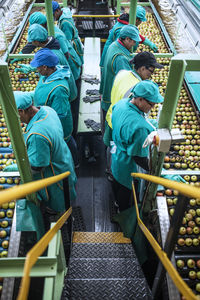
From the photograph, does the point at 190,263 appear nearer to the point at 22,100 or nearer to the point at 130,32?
the point at 22,100

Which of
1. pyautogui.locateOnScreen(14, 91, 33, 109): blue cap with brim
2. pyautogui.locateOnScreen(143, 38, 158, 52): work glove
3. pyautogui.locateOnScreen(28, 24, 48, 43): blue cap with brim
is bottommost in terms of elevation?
pyautogui.locateOnScreen(143, 38, 158, 52): work glove

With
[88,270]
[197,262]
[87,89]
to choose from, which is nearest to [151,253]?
[197,262]

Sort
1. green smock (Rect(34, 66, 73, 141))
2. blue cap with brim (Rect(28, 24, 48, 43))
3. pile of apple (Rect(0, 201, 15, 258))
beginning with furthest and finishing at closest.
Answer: blue cap with brim (Rect(28, 24, 48, 43)) < green smock (Rect(34, 66, 73, 141)) < pile of apple (Rect(0, 201, 15, 258))

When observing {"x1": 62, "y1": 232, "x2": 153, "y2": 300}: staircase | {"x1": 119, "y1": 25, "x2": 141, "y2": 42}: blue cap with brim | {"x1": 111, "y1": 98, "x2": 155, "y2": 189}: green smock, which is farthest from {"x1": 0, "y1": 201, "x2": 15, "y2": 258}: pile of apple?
{"x1": 119, "y1": 25, "x2": 141, "y2": 42}: blue cap with brim

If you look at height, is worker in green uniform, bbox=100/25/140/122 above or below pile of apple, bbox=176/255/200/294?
above

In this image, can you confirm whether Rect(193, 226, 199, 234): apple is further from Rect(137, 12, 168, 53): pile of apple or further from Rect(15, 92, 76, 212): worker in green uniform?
Rect(137, 12, 168, 53): pile of apple

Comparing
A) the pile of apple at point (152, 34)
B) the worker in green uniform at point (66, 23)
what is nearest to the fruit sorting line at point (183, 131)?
the pile of apple at point (152, 34)

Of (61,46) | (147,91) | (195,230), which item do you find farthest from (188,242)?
(61,46)

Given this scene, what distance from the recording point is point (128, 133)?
8.62ft

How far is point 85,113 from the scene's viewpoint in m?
4.73

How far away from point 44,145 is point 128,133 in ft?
2.91

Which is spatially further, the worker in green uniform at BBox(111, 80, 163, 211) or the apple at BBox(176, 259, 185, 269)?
the worker in green uniform at BBox(111, 80, 163, 211)

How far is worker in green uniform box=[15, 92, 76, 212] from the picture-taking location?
7.85 ft

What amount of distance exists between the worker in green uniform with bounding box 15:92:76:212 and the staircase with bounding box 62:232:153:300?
1.98 ft
